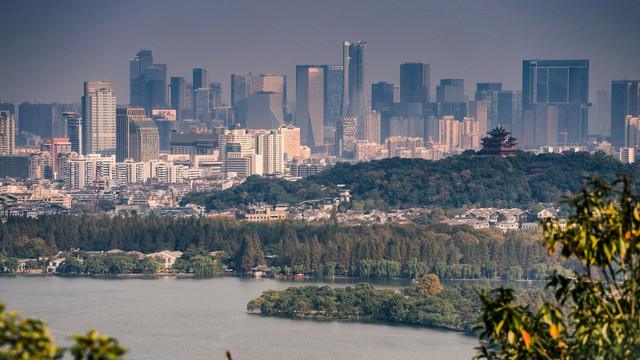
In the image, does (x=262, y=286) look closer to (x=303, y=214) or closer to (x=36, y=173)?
(x=303, y=214)

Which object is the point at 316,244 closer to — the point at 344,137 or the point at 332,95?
the point at 344,137

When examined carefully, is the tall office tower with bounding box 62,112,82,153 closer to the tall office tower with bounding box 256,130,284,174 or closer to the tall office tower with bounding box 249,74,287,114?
the tall office tower with bounding box 256,130,284,174

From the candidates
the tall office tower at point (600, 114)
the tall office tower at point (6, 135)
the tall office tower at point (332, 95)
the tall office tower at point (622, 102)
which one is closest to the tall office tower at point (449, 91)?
the tall office tower at point (332, 95)

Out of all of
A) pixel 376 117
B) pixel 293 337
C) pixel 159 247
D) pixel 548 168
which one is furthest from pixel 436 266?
pixel 376 117

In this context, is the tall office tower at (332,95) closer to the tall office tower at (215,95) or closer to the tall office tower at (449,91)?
the tall office tower at (449,91)

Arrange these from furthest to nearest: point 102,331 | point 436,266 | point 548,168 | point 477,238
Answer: point 548,168, point 477,238, point 436,266, point 102,331
